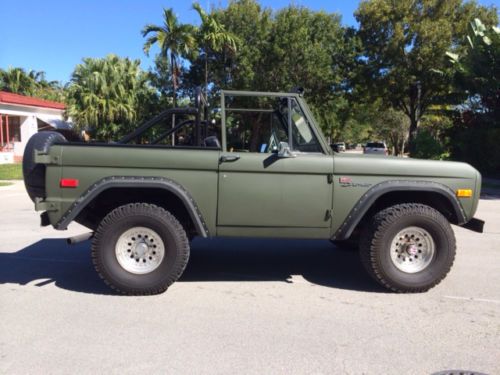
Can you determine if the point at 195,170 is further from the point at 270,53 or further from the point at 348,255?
the point at 270,53

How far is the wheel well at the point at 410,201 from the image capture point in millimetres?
4934

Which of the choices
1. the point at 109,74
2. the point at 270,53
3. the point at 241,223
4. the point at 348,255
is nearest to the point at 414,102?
the point at 270,53

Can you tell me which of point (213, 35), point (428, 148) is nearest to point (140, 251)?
point (213, 35)

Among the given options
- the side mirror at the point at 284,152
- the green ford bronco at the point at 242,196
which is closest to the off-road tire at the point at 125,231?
the green ford bronco at the point at 242,196

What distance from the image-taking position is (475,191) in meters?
4.82

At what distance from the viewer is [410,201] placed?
501 centimetres

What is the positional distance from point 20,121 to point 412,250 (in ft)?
91.9

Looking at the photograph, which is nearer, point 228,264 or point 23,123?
point 228,264

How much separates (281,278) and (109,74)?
24.8 meters

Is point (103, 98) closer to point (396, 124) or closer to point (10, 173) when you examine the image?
point (10, 173)

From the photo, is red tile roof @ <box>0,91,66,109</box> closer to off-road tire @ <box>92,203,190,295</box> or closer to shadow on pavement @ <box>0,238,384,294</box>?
shadow on pavement @ <box>0,238,384,294</box>

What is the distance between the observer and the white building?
25.6 m

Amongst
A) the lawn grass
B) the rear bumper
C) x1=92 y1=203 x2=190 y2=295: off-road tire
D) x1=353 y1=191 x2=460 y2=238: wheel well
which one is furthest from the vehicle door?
the lawn grass

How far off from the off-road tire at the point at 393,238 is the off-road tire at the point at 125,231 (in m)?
1.91
